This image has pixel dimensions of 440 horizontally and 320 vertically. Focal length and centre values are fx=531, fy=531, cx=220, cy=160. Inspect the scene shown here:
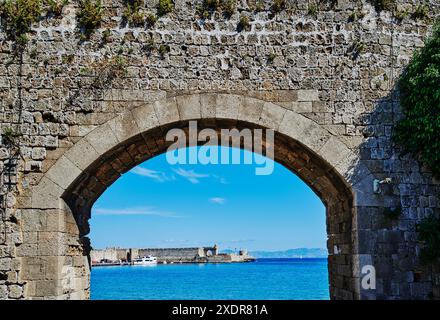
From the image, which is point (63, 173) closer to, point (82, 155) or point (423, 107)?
point (82, 155)

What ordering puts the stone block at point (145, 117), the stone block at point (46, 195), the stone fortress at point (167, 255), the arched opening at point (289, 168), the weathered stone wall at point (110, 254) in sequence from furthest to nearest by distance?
1. the stone fortress at point (167, 255)
2. the weathered stone wall at point (110, 254)
3. the arched opening at point (289, 168)
4. the stone block at point (145, 117)
5. the stone block at point (46, 195)

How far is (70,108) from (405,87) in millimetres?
4789

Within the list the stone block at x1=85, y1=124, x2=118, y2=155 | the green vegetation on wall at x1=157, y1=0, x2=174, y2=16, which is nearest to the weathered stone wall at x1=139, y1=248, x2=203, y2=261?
the stone block at x1=85, y1=124, x2=118, y2=155

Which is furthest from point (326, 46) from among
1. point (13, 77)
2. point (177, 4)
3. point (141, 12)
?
point (13, 77)

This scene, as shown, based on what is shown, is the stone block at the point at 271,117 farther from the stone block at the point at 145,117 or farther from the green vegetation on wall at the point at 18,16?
the green vegetation on wall at the point at 18,16

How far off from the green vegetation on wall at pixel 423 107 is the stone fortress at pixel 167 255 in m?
59.6

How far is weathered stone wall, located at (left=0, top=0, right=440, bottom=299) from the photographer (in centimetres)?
726

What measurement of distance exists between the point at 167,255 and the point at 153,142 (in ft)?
210

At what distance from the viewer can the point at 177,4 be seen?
7770mm

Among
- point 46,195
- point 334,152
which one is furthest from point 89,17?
point 334,152

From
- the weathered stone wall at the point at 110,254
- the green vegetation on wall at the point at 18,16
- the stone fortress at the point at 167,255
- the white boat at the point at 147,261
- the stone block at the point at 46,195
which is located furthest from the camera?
the white boat at the point at 147,261

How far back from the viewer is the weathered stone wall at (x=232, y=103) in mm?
7262

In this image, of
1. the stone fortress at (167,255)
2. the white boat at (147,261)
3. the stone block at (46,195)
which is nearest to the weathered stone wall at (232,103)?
the stone block at (46,195)

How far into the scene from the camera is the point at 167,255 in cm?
7038
